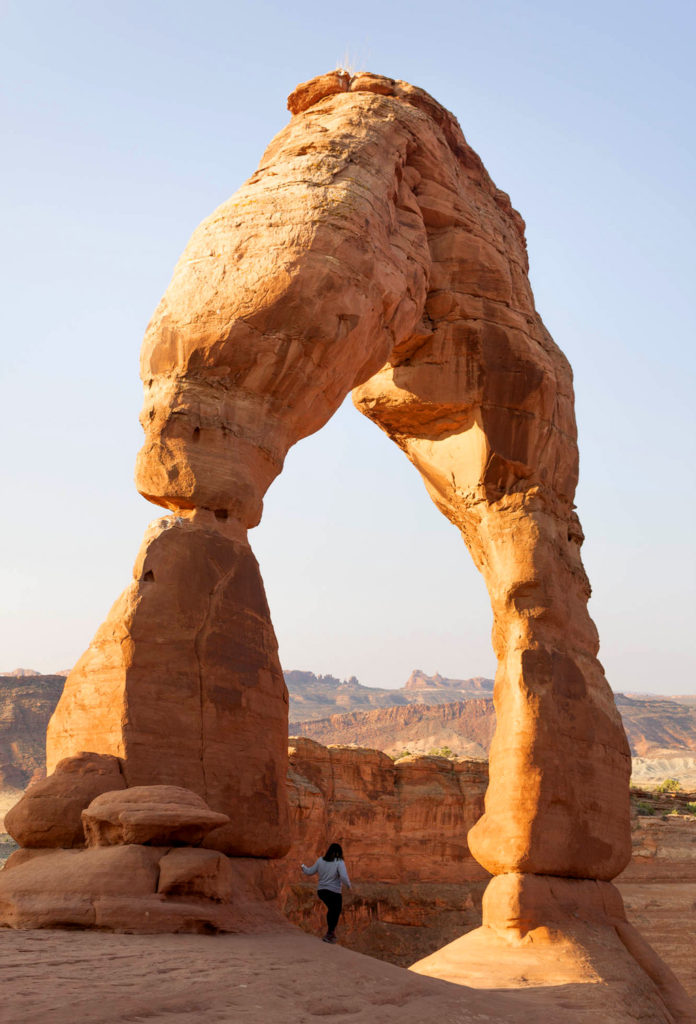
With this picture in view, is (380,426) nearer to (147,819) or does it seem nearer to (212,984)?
(147,819)

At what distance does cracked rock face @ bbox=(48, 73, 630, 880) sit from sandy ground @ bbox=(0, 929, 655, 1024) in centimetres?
130

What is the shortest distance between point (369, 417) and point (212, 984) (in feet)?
26.4

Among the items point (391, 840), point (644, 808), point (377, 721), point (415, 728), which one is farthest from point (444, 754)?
point (377, 721)

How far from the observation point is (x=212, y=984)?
3.92m

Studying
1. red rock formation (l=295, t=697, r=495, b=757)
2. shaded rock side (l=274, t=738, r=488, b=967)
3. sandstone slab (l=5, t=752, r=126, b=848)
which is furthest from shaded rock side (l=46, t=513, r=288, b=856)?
red rock formation (l=295, t=697, r=495, b=757)

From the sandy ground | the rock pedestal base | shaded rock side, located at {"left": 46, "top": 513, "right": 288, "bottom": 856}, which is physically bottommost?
the rock pedestal base

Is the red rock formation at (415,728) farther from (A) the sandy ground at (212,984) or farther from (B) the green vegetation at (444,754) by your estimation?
(A) the sandy ground at (212,984)

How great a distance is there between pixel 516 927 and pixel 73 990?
6005mm

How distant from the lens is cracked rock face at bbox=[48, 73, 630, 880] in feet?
20.4

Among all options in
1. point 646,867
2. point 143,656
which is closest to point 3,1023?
point 143,656

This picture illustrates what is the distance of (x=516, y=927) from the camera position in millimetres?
8641

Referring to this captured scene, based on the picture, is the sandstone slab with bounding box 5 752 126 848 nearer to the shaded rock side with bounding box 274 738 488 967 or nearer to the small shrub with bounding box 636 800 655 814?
the shaded rock side with bounding box 274 738 488 967

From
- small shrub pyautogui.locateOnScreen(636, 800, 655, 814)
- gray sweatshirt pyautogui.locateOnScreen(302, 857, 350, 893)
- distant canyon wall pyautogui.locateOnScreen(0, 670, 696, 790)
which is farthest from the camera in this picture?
distant canyon wall pyautogui.locateOnScreen(0, 670, 696, 790)

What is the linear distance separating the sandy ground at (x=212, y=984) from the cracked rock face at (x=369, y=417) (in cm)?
130
